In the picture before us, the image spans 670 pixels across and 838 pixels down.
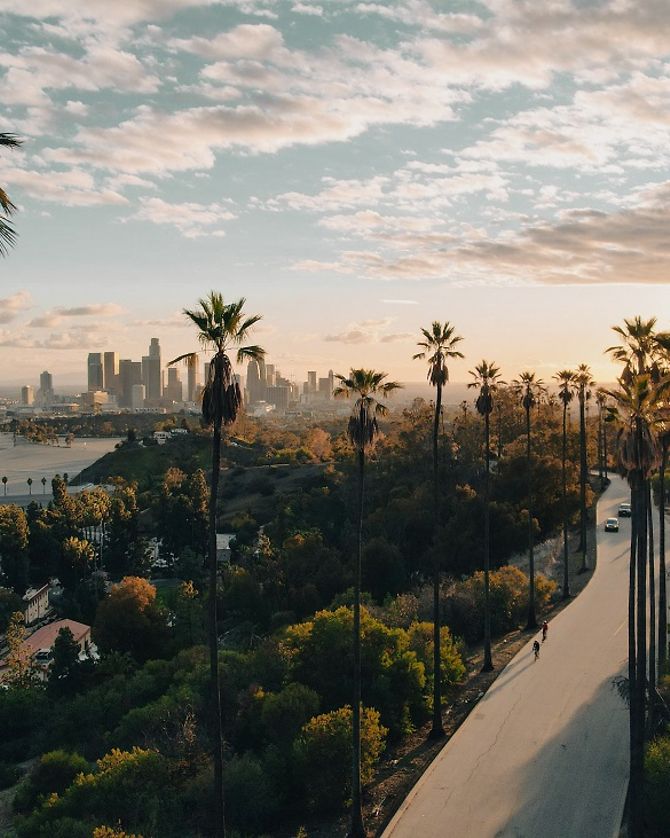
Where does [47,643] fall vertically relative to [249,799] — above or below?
below

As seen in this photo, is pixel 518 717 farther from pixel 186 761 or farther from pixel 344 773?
pixel 186 761

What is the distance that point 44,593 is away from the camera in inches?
2635

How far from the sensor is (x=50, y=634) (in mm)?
52375

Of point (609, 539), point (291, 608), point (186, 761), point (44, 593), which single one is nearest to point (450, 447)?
point (609, 539)

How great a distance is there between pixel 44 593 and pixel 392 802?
54731 millimetres

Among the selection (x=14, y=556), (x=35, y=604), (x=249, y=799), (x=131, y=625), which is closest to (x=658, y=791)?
(x=249, y=799)

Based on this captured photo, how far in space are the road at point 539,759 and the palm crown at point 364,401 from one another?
9.85 m

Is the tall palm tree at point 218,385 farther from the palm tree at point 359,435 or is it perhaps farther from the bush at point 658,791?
the bush at point 658,791

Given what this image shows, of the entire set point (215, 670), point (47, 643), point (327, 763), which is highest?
point (215, 670)

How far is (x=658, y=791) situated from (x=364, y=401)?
1240 cm

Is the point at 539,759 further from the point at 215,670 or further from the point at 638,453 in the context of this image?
the point at 215,670

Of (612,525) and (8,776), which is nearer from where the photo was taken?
(8,776)

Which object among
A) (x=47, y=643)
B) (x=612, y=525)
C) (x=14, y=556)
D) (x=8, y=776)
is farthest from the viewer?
(x=14, y=556)

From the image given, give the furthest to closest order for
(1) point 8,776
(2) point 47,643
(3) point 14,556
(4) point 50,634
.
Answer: (3) point 14,556
(4) point 50,634
(2) point 47,643
(1) point 8,776
